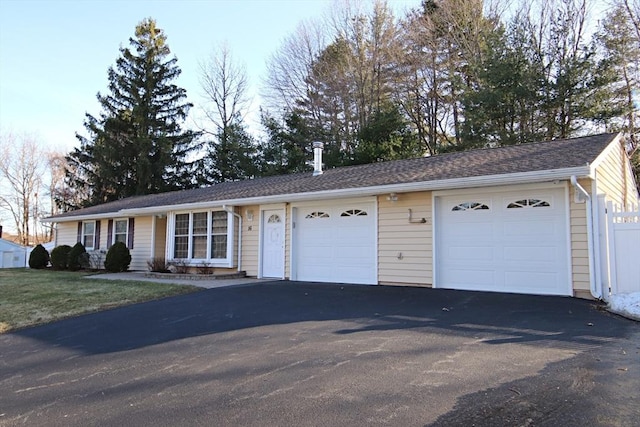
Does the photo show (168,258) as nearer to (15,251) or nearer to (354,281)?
(354,281)

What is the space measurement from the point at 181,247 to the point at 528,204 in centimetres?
1051

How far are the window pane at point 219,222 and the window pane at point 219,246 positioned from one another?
0.16 m

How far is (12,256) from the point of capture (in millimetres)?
22719

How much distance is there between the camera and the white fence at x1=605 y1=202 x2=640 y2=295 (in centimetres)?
693

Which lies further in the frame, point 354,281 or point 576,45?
point 576,45

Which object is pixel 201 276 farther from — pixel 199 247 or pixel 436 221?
pixel 436 221

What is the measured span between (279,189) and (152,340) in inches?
273

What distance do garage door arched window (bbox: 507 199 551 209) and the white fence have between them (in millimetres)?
1015

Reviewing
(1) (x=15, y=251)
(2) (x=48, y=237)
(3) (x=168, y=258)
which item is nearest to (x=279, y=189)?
(3) (x=168, y=258)

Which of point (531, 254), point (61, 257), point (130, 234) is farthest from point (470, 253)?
point (61, 257)

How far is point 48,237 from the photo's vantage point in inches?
1491

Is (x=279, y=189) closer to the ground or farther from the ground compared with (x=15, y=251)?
farther from the ground

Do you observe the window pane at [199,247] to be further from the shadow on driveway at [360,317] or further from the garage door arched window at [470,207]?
the garage door arched window at [470,207]

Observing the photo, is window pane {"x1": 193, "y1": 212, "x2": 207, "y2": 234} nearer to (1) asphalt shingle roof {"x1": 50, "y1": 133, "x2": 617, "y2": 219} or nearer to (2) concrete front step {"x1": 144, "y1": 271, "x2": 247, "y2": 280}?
(1) asphalt shingle roof {"x1": 50, "y1": 133, "x2": 617, "y2": 219}
